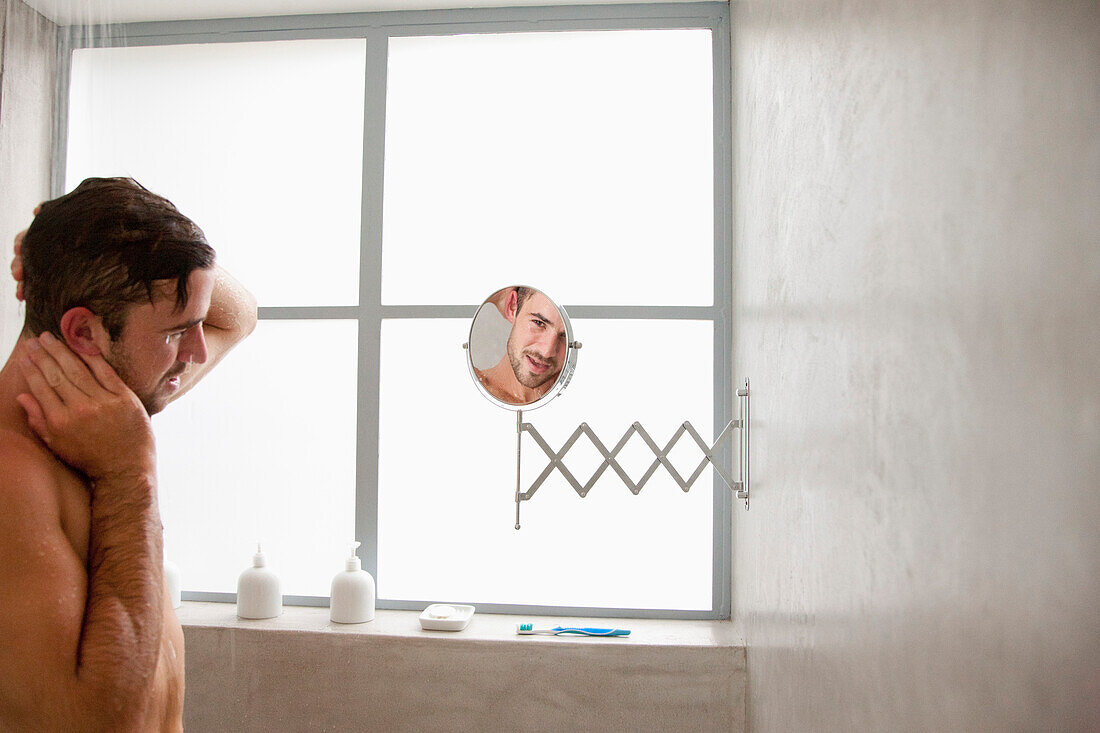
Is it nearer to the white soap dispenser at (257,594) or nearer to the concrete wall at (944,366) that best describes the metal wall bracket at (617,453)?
the concrete wall at (944,366)

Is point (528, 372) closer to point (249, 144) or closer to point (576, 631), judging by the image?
point (576, 631)

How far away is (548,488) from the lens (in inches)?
68.7

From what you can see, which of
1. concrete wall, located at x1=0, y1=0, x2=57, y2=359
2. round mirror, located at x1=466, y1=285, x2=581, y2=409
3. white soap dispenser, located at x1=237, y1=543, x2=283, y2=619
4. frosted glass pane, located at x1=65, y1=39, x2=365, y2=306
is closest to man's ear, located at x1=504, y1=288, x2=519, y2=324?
round mirror, located at x1=466, y1=285, x2=581, y2=409

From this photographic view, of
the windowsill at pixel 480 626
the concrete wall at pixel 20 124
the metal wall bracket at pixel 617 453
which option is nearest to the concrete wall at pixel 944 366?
the metal wall bracket at pixel 617 453

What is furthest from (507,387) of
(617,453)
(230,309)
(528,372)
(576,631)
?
(576,631)

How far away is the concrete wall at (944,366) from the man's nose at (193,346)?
73 cm

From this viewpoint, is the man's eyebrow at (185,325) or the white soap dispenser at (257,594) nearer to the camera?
the man's eyebrow at (185,325)

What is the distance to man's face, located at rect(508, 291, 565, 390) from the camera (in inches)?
50.8

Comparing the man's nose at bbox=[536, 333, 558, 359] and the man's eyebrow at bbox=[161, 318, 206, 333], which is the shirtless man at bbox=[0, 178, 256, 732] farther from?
the man's nose at bbox=[536, 333, 558, 359]

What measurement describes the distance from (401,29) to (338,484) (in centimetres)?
107

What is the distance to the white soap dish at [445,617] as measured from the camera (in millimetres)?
1596

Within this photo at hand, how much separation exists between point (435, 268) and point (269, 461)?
597mm

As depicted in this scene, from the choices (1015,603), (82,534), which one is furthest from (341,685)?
(1015,603)

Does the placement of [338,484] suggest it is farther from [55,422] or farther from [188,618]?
[55,422]
